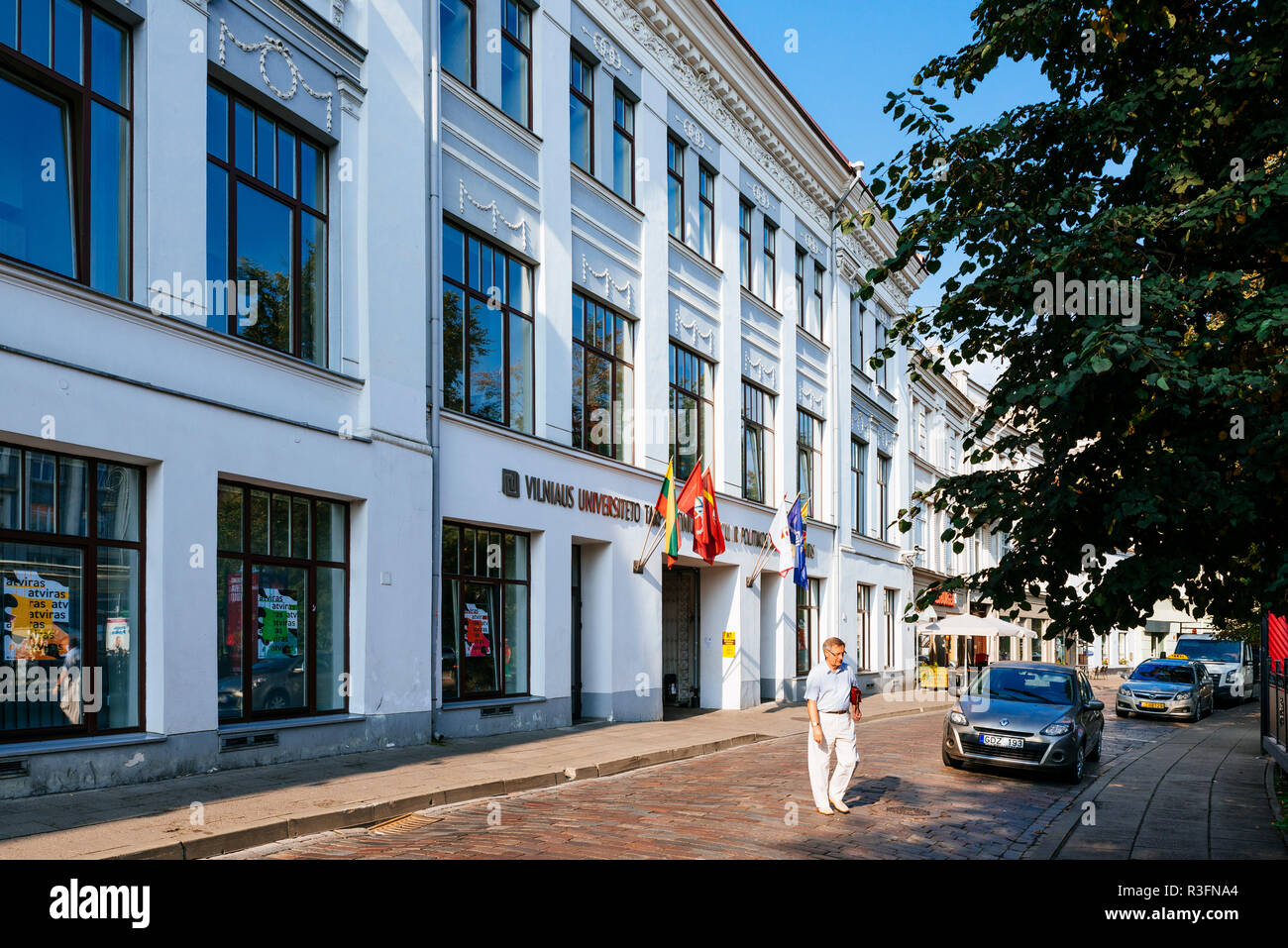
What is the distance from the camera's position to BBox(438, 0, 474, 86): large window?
1662cm

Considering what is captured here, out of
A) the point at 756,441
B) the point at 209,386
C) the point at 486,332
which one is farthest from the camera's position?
the point at 756,441

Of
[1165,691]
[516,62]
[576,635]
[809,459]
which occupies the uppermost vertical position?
[516,62]

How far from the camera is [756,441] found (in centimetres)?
2731

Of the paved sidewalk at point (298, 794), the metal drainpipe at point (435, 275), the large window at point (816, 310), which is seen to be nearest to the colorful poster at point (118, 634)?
the paved sidewalk at point (298, 794)

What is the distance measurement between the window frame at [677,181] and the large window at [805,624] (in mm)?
9876

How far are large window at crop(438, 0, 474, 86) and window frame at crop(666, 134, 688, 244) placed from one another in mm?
6752

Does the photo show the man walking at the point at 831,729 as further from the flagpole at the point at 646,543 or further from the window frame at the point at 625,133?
the window frame at the point at 625,133

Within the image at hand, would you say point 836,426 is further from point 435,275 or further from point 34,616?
point 34,616

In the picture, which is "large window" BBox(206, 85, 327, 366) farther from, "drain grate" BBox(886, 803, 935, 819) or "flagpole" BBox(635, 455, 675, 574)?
"drain grate" BBox(886, 803, 935, 819)

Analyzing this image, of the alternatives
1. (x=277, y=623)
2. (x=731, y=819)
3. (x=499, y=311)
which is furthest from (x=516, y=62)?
(x=731, y=819)

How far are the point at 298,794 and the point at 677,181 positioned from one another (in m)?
16.5

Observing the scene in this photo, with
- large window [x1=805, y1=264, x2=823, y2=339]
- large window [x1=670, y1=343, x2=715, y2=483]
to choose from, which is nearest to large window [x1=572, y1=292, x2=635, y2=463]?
large window [x1=670, y1=343, x2=715, y2=483]
